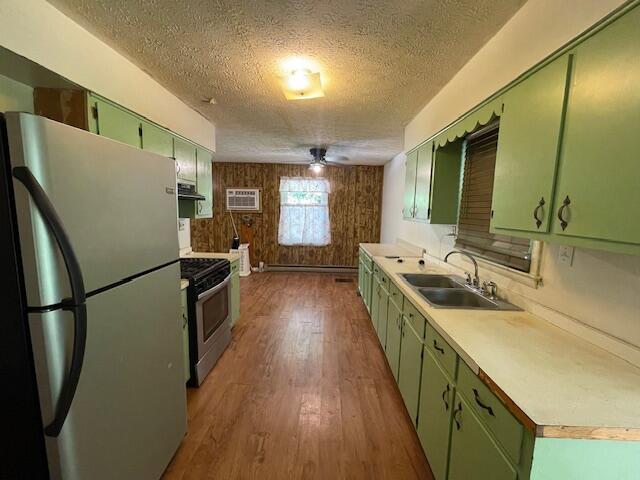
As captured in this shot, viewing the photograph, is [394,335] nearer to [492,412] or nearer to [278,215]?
[492,412]

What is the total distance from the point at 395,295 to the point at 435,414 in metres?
0.98

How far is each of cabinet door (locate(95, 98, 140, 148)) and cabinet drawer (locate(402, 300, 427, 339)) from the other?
223 centimetres

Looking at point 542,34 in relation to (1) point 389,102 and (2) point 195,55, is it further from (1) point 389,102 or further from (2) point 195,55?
(2) point 195,55

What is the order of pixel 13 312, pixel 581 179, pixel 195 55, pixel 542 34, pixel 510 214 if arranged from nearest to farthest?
1. pixel 13 312
2. pixel 581 179
3. pixel 542 34
4. pixel 510 214
5. pixel 195 55

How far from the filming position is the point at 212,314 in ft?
8.46

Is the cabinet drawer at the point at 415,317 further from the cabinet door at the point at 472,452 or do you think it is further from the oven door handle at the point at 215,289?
the oven door handle at the point at 215,289

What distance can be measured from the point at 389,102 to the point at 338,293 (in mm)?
3205

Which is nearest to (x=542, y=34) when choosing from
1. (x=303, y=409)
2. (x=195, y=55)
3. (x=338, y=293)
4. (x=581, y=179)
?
(x=581, y=179)

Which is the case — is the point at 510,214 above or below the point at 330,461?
above

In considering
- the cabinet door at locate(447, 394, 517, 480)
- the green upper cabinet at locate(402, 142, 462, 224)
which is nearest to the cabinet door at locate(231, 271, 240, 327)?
the green upper cabinet at locate(402, 142, 462, 224)

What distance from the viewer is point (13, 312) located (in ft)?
2.89

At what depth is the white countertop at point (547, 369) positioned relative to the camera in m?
0.81

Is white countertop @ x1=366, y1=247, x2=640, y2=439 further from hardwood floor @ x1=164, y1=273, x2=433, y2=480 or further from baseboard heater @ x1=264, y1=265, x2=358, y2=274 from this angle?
baseboard heater @ x1=264, y1=265, x2=358, y2=274

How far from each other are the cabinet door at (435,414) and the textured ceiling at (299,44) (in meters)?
1.82
